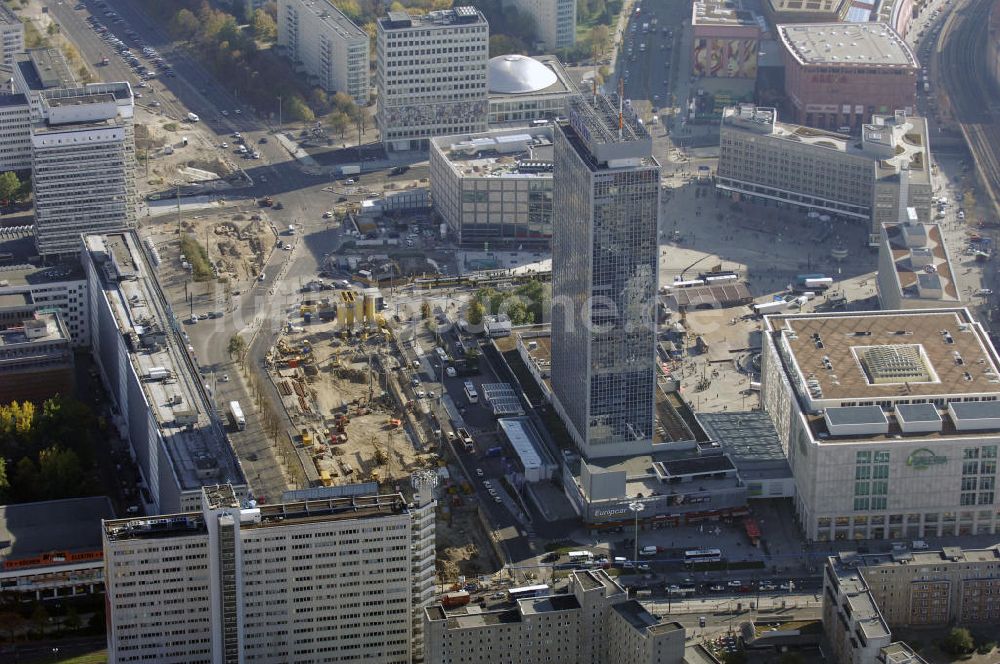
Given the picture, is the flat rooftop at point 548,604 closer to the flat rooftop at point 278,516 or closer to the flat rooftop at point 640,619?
the flat rooftop at point 640,619

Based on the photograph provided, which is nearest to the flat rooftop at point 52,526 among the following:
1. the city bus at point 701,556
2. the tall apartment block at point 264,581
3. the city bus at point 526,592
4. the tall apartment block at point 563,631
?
the tall apartment block at point 264,581

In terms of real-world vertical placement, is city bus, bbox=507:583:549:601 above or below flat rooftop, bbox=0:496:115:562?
above

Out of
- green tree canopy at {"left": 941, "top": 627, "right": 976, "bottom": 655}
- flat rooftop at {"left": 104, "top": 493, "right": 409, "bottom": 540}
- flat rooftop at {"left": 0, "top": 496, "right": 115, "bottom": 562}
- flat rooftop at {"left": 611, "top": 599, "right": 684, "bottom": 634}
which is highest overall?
flat rooftop at {"left": 104, "top": 493, "right": 409, "bottom": 540}

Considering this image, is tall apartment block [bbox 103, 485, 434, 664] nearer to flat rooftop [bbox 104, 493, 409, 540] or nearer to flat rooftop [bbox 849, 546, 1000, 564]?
flat rooftop [bbox 104, 493, 409, 540]

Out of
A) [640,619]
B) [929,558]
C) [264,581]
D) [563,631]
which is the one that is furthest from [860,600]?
[264,581]

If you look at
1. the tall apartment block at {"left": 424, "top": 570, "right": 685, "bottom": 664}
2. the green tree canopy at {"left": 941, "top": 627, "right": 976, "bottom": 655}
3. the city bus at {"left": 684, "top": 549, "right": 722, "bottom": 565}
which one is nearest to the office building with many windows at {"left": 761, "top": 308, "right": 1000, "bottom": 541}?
the city bus at {"left": 684, "top": 549, "right": 722, "bottom": 565}

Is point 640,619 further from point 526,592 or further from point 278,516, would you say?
point 278,516
